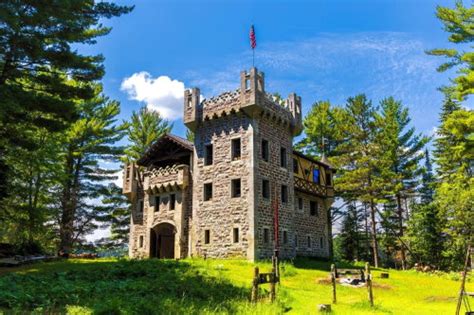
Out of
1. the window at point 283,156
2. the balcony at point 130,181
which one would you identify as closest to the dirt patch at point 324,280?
the window at point 283,156

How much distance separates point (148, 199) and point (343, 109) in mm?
22592

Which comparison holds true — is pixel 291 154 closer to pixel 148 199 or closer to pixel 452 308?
pixel 148 199

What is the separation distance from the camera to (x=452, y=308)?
1443 cm

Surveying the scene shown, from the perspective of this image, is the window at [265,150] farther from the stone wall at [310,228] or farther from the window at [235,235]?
the stone wall at [310,228]

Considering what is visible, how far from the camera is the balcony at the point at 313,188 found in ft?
100

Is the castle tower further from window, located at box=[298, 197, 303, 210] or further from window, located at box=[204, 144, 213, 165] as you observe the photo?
window, located at box=[298, 197, 303, 210]

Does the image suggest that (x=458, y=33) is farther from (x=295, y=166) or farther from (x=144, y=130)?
(x=144, y=130)

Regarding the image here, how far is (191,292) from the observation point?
13305 mm

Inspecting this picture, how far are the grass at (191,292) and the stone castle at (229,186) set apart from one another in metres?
3.01

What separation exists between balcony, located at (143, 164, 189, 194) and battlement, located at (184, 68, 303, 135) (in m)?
3.18

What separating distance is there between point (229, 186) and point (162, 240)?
721cm

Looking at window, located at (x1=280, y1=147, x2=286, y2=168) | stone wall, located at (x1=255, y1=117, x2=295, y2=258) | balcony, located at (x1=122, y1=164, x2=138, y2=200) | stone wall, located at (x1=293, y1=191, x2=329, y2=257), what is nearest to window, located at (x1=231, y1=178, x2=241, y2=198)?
stone wall, located at (x1=255, y1=117, x2=295, y2=258)

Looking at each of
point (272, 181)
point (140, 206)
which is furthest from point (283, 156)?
point (140, 206)

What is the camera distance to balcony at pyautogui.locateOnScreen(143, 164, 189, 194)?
2794cm
